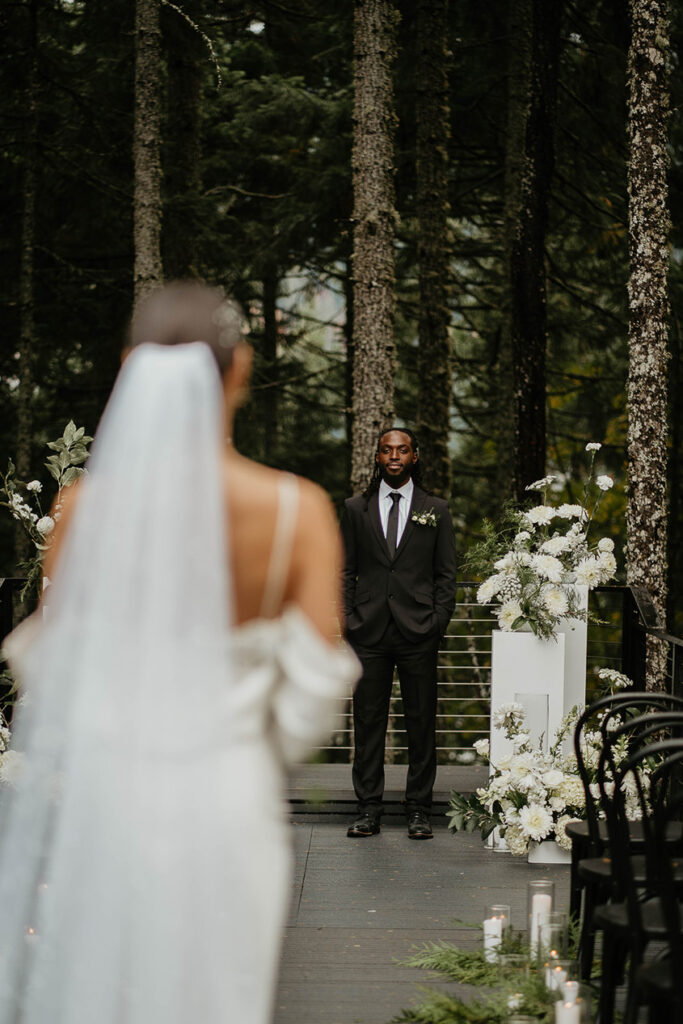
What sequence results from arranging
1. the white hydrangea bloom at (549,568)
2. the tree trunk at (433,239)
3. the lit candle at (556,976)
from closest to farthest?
the lit candle at (556,976)
the white hydrangea bloom at (549,568)
the tree trunk at (433,239)

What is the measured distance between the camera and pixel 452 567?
670 centimetres

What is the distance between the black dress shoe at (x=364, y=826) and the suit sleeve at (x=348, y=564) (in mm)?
1124

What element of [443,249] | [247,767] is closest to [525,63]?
[443,249]

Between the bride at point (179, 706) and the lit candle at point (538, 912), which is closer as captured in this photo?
the bride at point (179, 706)

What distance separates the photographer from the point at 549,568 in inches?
252

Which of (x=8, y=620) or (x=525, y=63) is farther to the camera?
(x=525, y=63)

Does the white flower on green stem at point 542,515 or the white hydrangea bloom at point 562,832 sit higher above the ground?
the white flower on green stem at point 542,515

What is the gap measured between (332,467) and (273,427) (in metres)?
1.06

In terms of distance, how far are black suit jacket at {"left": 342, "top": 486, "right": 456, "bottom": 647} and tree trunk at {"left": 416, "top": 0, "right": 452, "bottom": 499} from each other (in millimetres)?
6365

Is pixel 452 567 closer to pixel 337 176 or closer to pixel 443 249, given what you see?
pixel 443 249

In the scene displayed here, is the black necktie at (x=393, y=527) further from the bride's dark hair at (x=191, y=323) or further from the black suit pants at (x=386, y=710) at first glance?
the bride's dark hair at (x=191, y=323)

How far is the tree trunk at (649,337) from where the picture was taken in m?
7.75

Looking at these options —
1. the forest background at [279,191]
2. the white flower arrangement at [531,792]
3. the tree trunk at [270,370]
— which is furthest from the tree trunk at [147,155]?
the white flower arrangement at [531,792]

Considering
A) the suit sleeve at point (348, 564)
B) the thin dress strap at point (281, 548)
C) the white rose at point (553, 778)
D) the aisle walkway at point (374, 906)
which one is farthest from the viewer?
the suit sleeve at point (348, 564)
